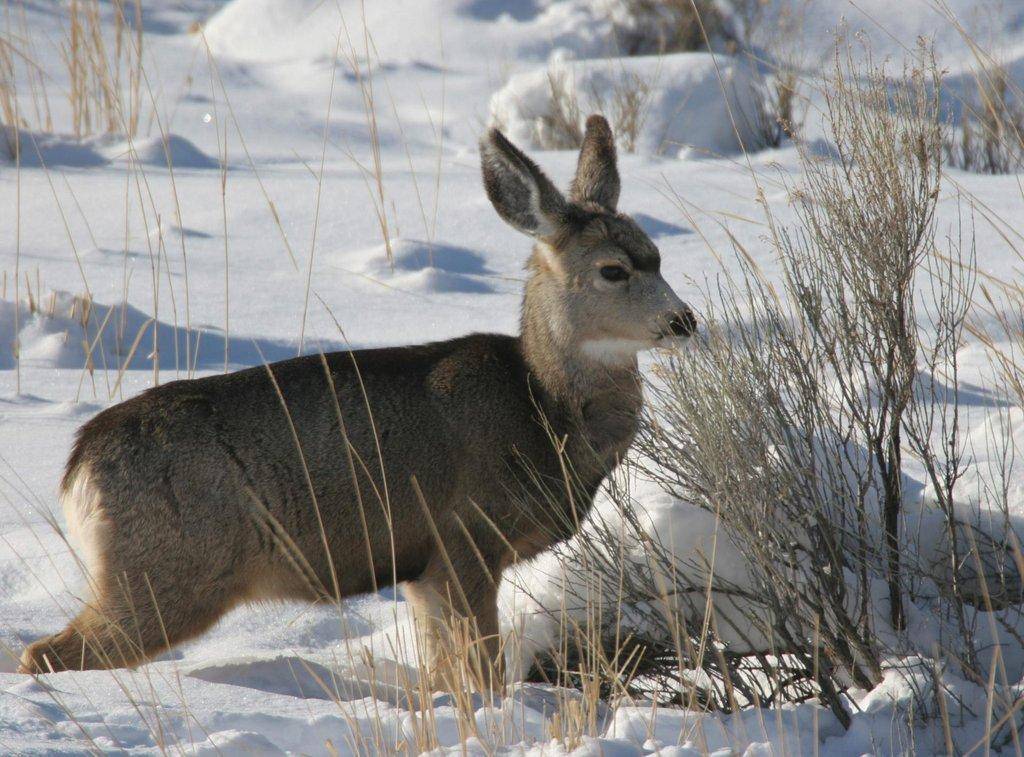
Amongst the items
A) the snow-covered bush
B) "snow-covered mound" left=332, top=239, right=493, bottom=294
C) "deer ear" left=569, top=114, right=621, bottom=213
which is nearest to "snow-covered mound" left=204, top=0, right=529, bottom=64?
"snow-covered mound" left=332, top=239, right=493, bottom=294

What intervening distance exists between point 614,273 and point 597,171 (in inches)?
23.6

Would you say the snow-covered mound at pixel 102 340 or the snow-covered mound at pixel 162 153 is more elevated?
the snow-covered mound at pixel 162 153

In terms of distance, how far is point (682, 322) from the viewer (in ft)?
12.7

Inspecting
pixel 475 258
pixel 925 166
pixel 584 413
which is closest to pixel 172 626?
pixel 584 413

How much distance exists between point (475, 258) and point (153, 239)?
1769 millimetres

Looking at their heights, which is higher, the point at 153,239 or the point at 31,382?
the point at 153,239

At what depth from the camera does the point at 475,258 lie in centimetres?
721

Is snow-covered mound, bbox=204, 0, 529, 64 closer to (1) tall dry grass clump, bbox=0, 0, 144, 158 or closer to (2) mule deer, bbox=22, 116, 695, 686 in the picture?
(1) tall dry grass clump, bbox=0, 0, 144, 158

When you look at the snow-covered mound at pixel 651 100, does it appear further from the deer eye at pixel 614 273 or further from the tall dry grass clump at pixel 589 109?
the deer eye at pixel 614 273

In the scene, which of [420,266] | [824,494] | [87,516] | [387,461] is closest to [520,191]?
[387,461]

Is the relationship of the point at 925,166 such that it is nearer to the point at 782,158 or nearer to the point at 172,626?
the point at 172,626

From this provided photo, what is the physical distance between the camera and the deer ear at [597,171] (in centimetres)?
458

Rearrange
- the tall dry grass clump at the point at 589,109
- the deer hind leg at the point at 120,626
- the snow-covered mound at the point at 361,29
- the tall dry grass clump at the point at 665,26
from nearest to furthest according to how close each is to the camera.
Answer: the deer hind leg at the point at 120,626
the tall dry grass clump at the point at 589,109
the tall dry grass clump at the point at 665,26
the snow-covered mound at the point at 361,29

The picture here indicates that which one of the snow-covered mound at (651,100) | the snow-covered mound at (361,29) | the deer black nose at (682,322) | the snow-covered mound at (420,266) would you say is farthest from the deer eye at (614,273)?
the snow-covered mound at (361,29)
